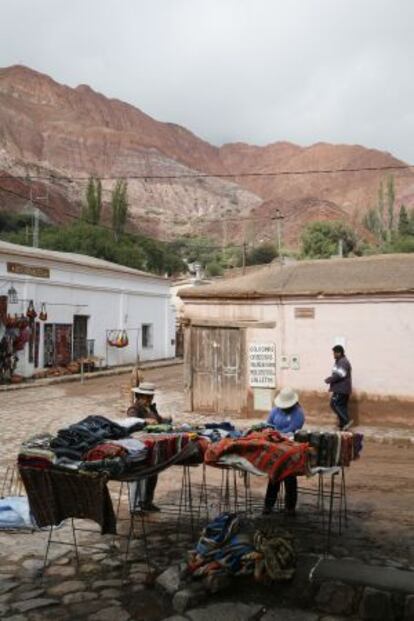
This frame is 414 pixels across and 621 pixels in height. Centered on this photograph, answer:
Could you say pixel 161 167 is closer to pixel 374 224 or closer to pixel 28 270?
pixel 374 224

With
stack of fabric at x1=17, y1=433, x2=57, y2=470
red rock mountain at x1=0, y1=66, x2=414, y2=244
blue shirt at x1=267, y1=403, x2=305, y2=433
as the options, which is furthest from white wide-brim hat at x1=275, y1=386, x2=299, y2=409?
red rock mountain at x1=0, y1=66, x2=414, y2=244

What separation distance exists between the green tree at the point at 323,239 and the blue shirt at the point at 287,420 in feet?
148

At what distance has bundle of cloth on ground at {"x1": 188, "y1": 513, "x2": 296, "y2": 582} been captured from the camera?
4961 millimetres

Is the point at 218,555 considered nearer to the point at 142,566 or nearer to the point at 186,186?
the point at 142,566

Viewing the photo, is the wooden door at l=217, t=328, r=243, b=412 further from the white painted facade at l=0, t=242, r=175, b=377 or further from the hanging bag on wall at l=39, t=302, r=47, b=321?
the hanging bag on wall at l=39, t=302, r=47, b=321

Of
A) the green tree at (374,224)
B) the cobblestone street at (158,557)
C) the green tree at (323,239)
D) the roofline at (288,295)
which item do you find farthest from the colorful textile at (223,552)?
the green tree at (374,224)

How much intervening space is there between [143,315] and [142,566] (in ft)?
84.9

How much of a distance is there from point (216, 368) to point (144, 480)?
737 centimetres

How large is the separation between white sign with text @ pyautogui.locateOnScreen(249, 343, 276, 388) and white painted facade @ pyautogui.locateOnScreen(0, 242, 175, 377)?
11.5 metres

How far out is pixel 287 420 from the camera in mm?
7352

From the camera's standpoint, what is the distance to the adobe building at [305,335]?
12797 millimetres

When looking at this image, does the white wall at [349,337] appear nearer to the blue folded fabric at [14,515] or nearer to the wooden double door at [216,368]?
the wooden double door at [216,368]

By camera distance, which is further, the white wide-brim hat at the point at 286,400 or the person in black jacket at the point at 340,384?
the person in black jacket at the point at 340,384

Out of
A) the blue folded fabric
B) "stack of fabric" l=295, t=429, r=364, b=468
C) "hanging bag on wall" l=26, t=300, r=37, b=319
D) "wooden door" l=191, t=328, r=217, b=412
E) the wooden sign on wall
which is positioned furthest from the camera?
"hanging bag on wall" l=26, t=300, r=37, b=319
